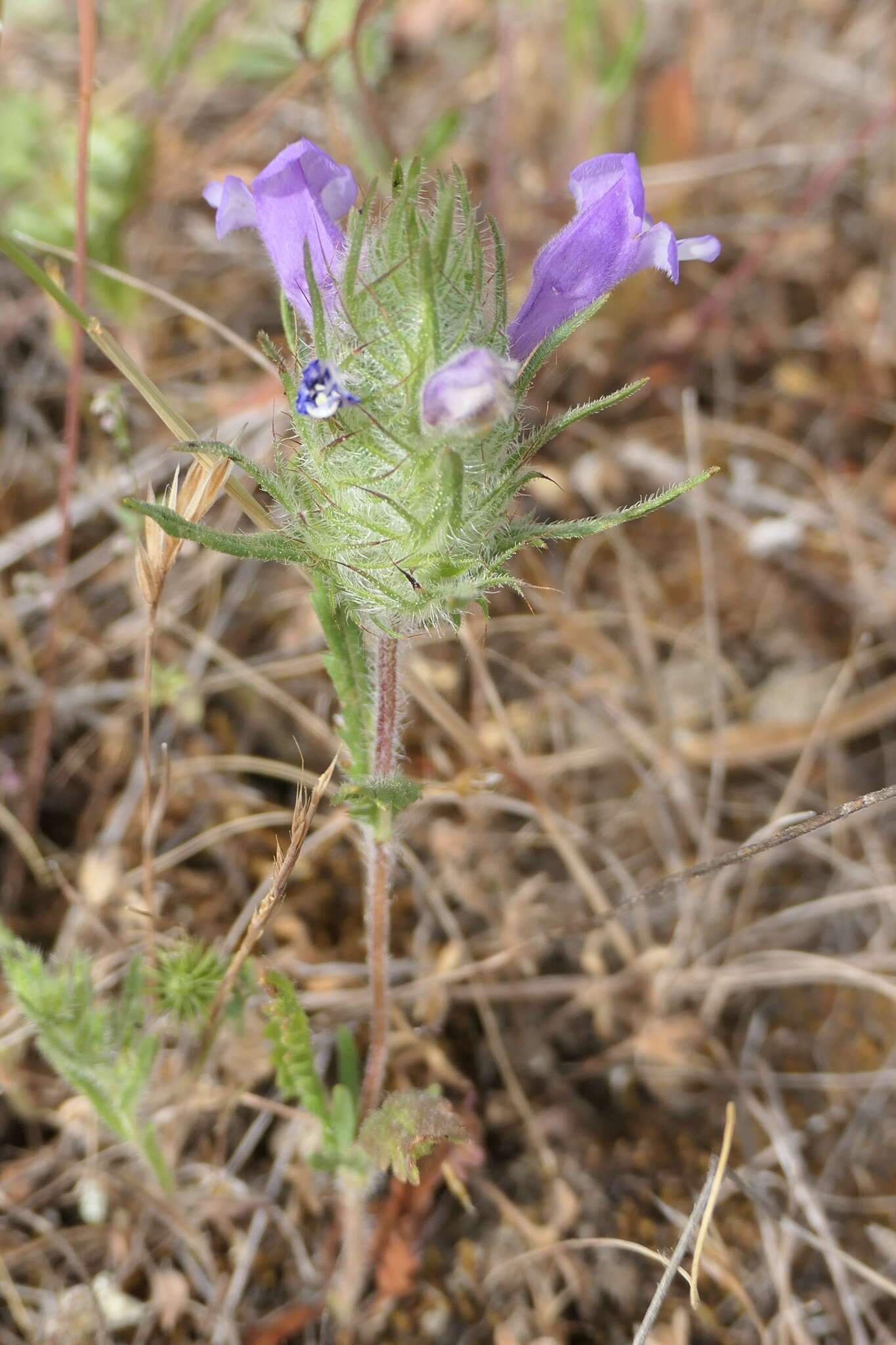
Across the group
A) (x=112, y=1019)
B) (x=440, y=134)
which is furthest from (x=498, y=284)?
(x=440, y=134)

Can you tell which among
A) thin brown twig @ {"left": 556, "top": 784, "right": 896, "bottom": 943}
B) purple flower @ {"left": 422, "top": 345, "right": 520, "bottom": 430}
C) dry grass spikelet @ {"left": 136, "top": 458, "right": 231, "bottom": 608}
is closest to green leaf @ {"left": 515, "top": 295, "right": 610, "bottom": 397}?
purple flower @ {"left": 422, "top": 345, "right": 520, "bottom": 430}

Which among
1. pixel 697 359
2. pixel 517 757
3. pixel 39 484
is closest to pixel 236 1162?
pixel 517 757

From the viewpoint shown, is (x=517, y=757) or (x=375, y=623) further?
(x=517, y=757)

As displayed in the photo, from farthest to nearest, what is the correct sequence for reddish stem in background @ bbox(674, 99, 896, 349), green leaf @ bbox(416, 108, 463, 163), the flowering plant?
1. reddish stem in background @ bbox(674, 99, 896, 349)
2. green leaf @ bbox(416, 108, 463, 163)
3. the flowering plant

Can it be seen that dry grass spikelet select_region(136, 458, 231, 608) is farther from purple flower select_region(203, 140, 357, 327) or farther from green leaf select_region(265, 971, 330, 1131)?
green leaf select_region(265, 971, 330, 1131)

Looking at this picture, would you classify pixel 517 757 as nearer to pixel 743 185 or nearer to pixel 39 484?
pixel 39 484

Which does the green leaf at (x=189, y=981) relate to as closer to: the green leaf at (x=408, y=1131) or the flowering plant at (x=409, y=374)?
the green leaf at (x=408, y=1131)
